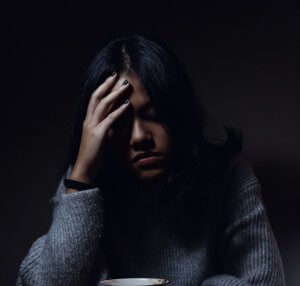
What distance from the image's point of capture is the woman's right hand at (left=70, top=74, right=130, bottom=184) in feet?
3.80

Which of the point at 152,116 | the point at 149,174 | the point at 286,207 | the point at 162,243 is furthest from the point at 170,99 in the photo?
the point at 286,207

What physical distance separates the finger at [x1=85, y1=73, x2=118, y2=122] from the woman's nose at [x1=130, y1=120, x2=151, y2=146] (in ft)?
0.31

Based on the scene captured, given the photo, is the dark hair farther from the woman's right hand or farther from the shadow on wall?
the shadow on wall

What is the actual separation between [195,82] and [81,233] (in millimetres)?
550

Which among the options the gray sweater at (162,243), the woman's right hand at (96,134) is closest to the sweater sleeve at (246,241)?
the gray sweater at (162,243)

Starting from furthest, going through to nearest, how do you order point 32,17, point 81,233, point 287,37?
point 32,17 < point 287,37 < point 81,233

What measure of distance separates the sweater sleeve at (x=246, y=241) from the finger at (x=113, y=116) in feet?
0.96

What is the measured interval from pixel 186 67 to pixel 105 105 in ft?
1.30

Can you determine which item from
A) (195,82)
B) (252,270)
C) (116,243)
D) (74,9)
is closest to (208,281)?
(252,270)

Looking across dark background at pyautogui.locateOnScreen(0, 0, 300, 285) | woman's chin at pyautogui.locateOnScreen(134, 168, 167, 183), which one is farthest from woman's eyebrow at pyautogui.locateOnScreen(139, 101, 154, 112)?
dark background at pyautogui.locateOnScreen(0, 0, 300, 285)

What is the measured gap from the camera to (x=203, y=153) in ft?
4.06

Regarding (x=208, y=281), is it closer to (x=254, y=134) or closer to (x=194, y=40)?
(x=254, y=134)

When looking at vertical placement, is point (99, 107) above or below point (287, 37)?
below

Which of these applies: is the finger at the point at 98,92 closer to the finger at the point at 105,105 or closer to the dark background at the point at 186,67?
the finger at the point at 105,105
